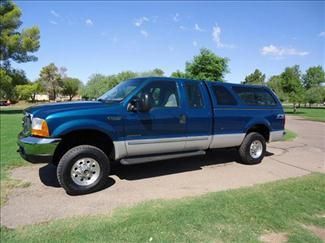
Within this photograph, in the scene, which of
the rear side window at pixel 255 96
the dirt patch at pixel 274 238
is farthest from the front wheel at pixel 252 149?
the dirt patch at pixel 274 238

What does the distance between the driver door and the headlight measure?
1.37 metres

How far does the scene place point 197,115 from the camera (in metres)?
6.42

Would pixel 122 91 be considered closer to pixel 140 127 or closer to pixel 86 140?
pixel 140 127

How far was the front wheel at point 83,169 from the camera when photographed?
16.7ft

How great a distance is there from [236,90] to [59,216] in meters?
4.84

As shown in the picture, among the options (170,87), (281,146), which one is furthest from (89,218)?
(281,146)

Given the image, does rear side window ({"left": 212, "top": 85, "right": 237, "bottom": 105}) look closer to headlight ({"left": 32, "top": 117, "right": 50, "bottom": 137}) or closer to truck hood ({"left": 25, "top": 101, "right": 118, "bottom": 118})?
truck hood ({"left": 25, "top": 101, "right": 118, "bottom": 118})

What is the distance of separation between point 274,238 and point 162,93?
349 cm

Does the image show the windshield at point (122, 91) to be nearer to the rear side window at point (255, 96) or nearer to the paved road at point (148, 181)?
the paved road at point (148, 181)

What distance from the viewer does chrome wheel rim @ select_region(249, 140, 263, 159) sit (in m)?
7.57

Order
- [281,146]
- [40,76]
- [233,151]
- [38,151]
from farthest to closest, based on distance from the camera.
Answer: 1. [40,76]
2. [281,146]
3. [233,151]
4. [38,151]

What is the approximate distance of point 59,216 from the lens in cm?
441

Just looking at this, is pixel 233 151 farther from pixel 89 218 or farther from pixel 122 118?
pixel 89 218

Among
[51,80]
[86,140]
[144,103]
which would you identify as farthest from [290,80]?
[51,80]
